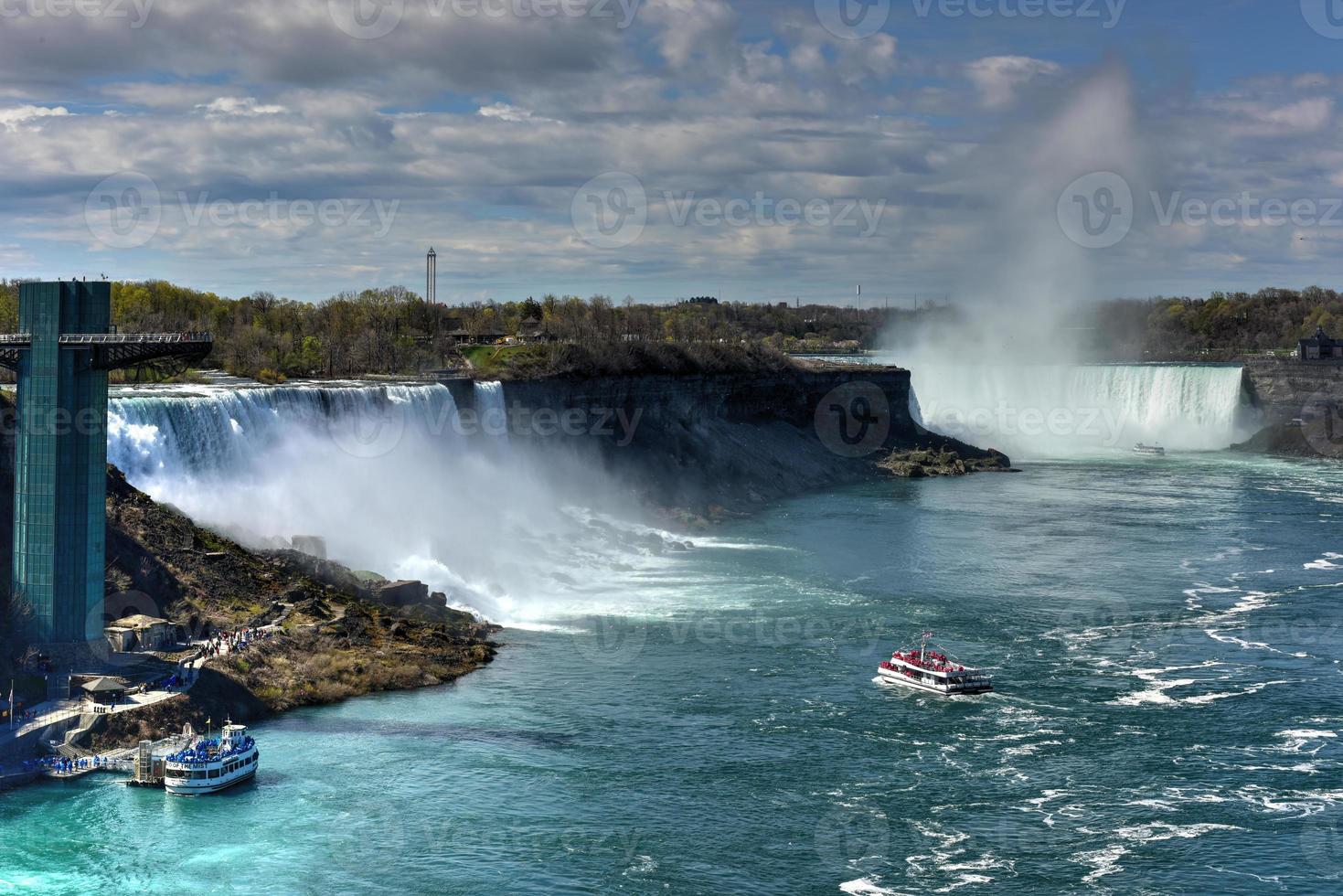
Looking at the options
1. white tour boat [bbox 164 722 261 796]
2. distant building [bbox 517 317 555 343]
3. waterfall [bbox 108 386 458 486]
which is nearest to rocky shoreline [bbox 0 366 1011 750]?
white tour boat [bbox 164 722 261 796]

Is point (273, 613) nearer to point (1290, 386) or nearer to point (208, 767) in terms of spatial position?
point (208, 767)

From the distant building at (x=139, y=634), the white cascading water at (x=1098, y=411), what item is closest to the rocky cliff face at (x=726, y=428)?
the white cascading water at (x=1098, y=411)

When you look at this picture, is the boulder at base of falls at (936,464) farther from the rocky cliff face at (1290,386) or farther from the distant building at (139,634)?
the distant building at (139,634)

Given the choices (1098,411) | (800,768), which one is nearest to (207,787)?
(800,768)

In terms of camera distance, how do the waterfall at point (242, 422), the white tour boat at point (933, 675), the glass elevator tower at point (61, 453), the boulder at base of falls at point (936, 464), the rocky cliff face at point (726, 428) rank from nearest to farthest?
the glass elevator tower at point (61, 453), the white tour boat at point (933, 675), the waterfall at point (242, 422), the rocky cliff face at point (726, 428), the boulder at base of falls at point (936, 464)

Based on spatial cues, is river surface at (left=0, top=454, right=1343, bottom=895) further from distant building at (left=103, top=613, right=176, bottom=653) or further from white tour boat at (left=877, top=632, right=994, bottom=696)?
distant building at (left=103, top=613, right=176, bottom=653)

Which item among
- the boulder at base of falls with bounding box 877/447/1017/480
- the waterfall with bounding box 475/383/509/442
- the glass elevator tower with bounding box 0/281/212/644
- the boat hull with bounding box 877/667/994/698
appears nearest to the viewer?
the glass elevator tower with bounding box 0/281/212/644
